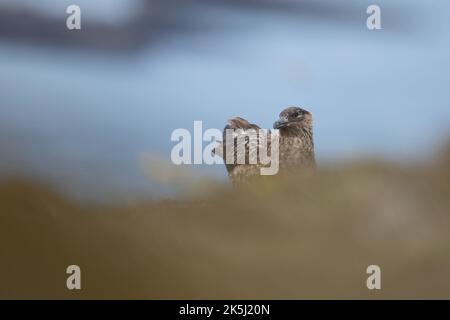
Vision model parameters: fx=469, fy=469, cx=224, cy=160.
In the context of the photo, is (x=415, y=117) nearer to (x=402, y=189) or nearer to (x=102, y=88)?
(x=402, y=189)

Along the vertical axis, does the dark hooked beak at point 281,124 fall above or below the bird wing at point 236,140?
above

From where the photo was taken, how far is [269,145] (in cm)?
206

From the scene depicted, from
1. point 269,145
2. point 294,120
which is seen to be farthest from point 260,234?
point 294,120

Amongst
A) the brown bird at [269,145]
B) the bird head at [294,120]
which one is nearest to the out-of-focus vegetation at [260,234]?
the brown bird at [269,145]

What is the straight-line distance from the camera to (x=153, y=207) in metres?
2.02

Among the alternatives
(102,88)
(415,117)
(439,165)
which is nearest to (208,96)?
(102,88)

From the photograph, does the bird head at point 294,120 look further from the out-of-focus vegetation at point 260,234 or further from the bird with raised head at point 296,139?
the out-of-focus vegetation at point 260,234

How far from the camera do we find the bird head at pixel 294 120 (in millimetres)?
2035

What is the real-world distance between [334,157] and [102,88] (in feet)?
3.43

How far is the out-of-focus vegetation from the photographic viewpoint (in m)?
2.02

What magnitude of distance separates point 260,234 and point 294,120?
51cm

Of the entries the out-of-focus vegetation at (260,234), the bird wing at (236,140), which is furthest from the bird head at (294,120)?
the out-of-focus vegetation at (260,234)

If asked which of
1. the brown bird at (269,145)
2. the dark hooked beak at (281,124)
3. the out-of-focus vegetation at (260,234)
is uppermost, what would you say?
the dark hooked beak at (281,124)

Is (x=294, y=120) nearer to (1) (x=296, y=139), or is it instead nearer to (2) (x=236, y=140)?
(1) (x=296, y=139)
